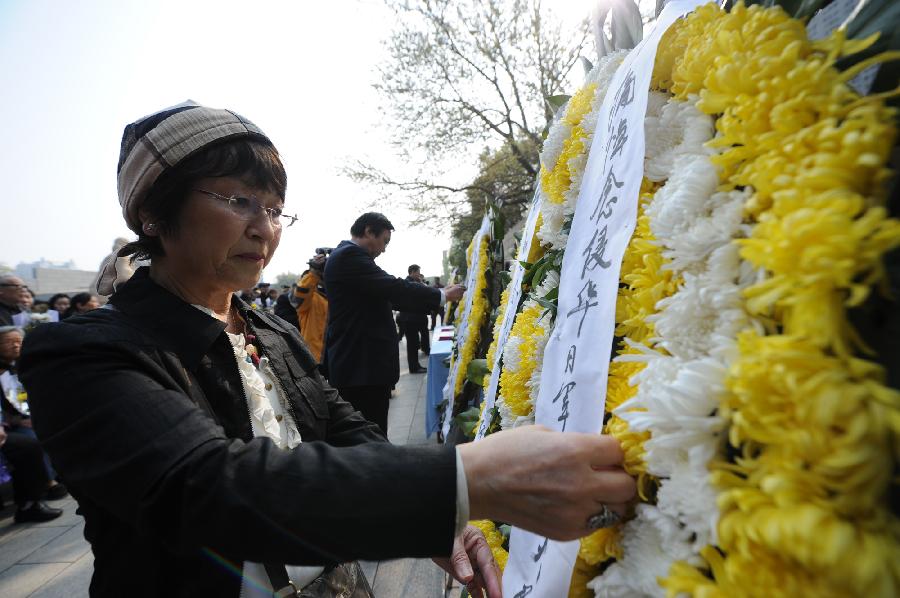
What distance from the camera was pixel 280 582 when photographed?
1.16 meters

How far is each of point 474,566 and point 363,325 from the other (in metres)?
2.62

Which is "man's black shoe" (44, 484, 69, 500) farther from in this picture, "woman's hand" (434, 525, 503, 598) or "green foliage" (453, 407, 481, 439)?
"woman's hand" (434, 525, 503, 598)

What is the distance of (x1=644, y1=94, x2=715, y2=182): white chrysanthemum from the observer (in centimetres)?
77

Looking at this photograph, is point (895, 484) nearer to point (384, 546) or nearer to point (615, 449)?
point (615, 449)

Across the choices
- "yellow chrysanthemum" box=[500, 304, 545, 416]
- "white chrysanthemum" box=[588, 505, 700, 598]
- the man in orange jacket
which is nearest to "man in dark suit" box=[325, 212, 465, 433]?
the man in orange jacket

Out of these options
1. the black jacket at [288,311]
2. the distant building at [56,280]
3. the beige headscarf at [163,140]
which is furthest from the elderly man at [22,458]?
the distant building at [56,280]

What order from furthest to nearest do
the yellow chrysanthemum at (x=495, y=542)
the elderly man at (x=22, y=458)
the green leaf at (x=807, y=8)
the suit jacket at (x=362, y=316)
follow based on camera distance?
the elderly man at (x=22, y=458)
the suit jacket at (x=362, y=316)
the yellow chrysanthemum at (x=495, y=542)
the green leaf at (x=807, y=8)

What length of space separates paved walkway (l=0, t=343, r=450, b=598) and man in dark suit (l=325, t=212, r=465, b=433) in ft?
3.83

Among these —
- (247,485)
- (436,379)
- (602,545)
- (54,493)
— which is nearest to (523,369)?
(602,545)

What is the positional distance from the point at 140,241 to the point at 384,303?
2.64 metres

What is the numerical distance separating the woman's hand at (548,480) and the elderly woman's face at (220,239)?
963 millimetres

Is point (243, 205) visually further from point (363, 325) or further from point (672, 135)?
point (363, 325)

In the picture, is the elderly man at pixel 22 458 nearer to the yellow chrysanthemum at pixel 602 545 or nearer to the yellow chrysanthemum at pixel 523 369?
the yellow chrysanthemum at pixel 523 369

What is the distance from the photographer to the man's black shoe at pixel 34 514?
4.52 metres
